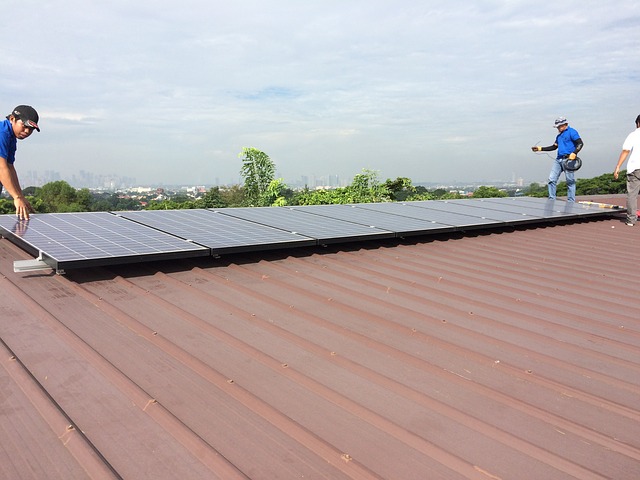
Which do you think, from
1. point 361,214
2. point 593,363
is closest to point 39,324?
point 593,363

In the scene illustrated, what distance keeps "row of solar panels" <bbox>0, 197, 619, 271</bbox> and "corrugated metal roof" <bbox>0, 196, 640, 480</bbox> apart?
→ 0.75ft

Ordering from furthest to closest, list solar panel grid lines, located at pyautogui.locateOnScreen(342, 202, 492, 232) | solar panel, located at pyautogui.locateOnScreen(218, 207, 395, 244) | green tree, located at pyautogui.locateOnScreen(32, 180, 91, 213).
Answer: green tree, located at pyautogui.locateOnScreen(32, 180, 91, 213) < solar panel grid lines, located at pyautogui.locateOnScreen(342, 202, 492, 232) < solar panel, located at pyautogui.locateOnScreen(218, 207, 395, 244)

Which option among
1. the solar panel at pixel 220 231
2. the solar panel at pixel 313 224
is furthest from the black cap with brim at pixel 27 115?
the solar panel at pixel 313 224

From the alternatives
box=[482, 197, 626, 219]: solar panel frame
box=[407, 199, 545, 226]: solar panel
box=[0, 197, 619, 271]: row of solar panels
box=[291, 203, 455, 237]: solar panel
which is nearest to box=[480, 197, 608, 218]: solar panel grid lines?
box=[482, 197, 626, 219]: solar panel frame

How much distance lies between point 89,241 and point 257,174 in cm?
2238

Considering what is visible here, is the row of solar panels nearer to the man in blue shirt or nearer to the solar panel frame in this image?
the solar panel frame

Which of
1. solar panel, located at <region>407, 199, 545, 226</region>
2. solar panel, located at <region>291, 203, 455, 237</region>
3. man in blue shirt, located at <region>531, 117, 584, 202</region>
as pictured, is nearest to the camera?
solar panel, located at <region>291, 203, 455, 237</region>

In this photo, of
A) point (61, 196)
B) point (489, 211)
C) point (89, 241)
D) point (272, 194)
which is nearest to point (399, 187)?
point (272, 194)

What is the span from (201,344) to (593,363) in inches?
108

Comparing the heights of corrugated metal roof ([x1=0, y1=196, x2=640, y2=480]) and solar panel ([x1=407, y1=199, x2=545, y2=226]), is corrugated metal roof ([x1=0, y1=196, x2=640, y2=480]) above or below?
below

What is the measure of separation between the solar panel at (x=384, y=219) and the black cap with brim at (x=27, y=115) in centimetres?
438

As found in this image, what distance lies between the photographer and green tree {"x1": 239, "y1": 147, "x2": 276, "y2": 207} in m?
27.1

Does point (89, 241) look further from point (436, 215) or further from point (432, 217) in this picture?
point (436, 215)

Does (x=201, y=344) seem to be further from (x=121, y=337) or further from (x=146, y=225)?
(x=146, y=225)
